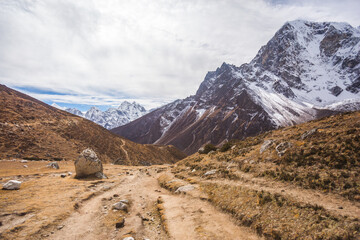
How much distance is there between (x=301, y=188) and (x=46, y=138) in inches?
2443

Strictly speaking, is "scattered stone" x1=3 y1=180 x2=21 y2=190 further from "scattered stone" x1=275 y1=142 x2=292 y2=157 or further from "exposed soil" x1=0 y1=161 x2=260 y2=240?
"scattered stone" x1=275 y1=142 x2=292 y2=157

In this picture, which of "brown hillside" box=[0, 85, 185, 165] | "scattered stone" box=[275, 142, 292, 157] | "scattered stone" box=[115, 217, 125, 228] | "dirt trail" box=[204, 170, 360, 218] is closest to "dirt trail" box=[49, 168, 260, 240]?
"scattered stone" box=[115, 217, 125, 228]

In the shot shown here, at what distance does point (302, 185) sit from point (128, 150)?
74.6 metres

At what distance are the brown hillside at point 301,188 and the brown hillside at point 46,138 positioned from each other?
43.4 meters

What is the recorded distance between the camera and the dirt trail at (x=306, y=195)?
8680 millimetres

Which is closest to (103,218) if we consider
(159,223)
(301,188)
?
(159,223)

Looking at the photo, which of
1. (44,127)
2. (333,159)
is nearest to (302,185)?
(333,159)

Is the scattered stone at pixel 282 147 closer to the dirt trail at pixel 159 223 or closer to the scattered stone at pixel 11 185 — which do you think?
the dirt trail at pixel 159 223

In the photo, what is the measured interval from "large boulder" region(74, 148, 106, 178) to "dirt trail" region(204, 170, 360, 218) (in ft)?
72.9

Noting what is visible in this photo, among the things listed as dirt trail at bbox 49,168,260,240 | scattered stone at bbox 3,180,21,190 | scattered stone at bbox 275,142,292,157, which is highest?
scattered stone at bbox 275,142,292,157

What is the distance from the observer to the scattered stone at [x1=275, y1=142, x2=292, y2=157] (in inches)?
673

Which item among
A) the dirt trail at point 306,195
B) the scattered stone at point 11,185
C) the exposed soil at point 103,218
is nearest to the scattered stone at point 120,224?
the exposed soil at point 103,218

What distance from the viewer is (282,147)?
17.8m

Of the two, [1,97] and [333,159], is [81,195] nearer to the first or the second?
[333,159]
